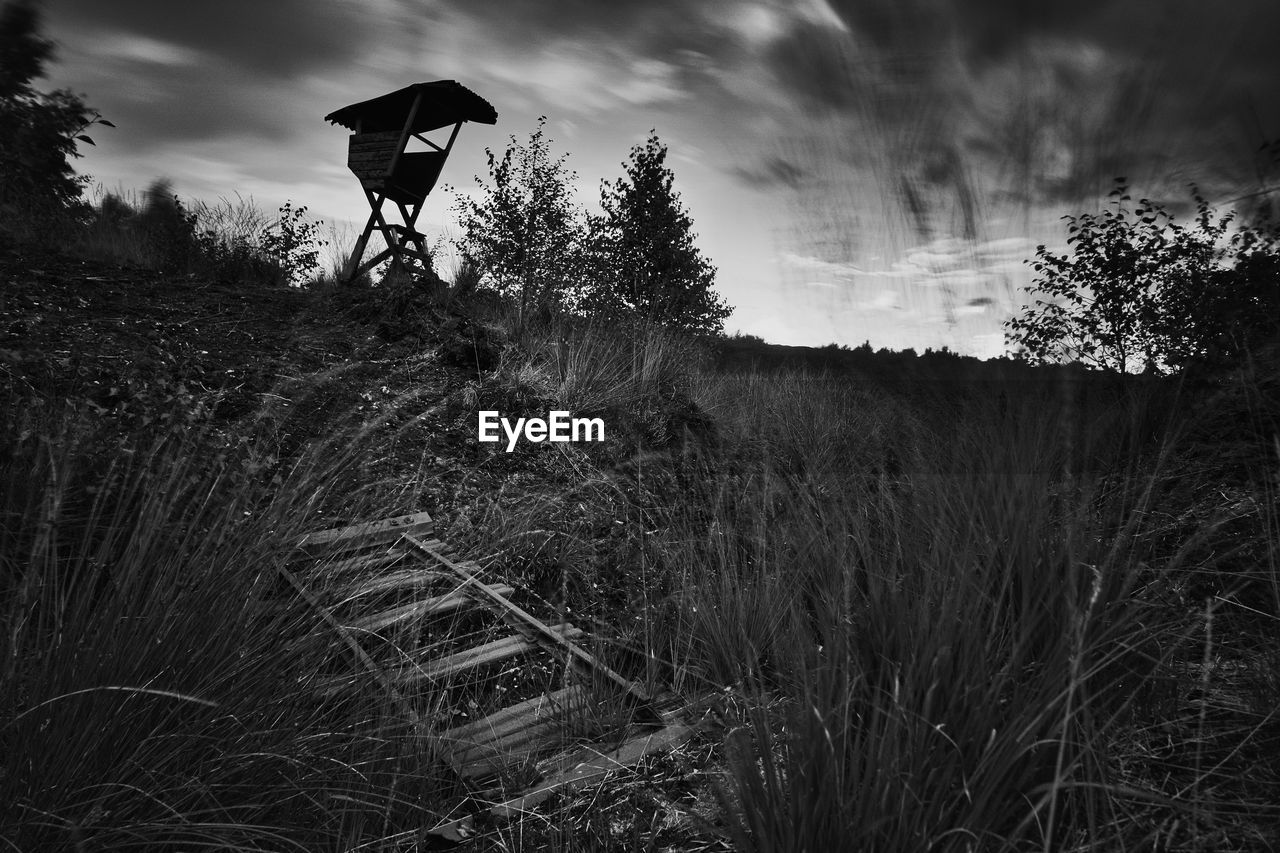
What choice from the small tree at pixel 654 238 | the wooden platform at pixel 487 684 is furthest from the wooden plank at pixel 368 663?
the small tree at pixel 654 238

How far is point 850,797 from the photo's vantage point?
4.15 feet

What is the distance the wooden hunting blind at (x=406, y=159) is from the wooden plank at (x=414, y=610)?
841 centimetres

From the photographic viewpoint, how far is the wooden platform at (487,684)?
223 centimetres

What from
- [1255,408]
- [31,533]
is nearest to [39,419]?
[31,533]

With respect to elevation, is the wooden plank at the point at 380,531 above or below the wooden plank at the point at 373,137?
below

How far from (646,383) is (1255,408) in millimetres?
5129

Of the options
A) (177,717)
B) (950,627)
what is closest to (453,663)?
(177,717)

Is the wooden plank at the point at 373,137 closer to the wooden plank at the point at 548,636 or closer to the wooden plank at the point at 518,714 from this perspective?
the wooden plank at the point at 548,636

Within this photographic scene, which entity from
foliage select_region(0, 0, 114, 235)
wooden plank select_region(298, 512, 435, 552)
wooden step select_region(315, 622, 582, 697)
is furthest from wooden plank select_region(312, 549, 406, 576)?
foliage select_region(0, 0, 114, 235)

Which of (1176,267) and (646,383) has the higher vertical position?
(1176,267)

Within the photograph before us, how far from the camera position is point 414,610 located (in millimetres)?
2789

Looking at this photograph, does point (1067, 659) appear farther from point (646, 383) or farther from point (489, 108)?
point (489, 108)

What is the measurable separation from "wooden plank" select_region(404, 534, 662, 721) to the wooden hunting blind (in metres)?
8.11

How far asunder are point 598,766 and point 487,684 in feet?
3.27
